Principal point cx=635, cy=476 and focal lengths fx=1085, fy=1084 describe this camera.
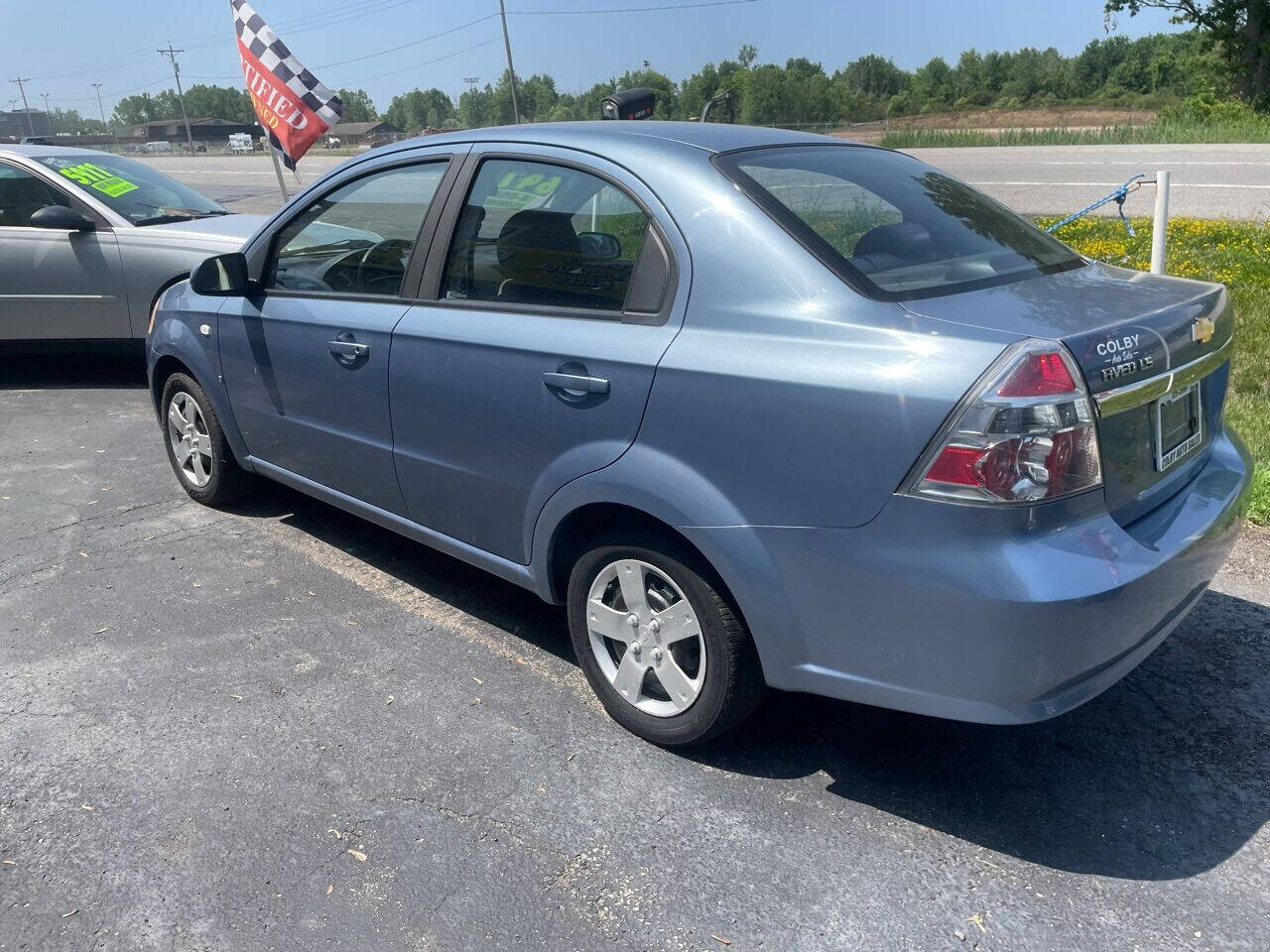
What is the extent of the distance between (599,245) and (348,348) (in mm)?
1165

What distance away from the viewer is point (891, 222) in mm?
3094

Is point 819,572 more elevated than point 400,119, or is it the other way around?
point 400,119

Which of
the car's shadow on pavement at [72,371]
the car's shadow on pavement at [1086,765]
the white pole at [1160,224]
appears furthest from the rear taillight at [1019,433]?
the car's shadow on pavement at [72,371]

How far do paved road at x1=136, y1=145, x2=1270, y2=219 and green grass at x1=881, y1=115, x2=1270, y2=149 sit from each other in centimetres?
107

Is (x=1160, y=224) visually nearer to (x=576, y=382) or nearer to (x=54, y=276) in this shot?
(x=576, y=382)

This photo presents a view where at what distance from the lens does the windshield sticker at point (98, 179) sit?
7.88 m

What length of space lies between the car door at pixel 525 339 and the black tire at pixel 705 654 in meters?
0.27

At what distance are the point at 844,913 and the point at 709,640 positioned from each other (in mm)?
749

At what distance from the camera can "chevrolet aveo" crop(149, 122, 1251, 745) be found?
7.88ft

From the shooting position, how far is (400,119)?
132m

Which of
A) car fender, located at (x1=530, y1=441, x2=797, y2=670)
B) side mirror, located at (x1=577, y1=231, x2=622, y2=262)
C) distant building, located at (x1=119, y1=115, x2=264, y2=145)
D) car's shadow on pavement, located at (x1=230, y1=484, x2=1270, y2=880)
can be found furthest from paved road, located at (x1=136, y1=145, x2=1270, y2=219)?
distant building, located at (x1=119, y1=115, x2=264, y2=145)

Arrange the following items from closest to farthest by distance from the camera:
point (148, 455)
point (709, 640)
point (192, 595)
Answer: point (709, 640), point (192, 595), point (148, 455)

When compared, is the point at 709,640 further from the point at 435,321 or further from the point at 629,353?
the point at 435,321

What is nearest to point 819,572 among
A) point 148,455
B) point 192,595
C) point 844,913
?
point 844,913
